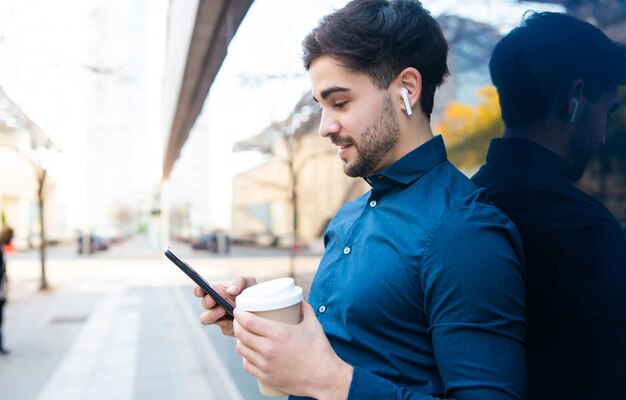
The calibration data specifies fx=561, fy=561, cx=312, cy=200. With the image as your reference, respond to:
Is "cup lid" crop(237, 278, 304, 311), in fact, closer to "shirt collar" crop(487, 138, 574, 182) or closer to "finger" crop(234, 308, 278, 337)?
"finger" crop(234, 308, 278, 337)

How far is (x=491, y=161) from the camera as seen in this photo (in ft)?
4.84

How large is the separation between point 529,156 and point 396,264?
1.67 feet

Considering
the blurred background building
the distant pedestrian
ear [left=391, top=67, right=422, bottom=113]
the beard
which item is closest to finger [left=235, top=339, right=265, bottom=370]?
the beard

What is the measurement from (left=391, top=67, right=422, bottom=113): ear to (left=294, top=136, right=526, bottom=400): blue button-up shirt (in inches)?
3.7

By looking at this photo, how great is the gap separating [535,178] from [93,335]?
7.52 meters

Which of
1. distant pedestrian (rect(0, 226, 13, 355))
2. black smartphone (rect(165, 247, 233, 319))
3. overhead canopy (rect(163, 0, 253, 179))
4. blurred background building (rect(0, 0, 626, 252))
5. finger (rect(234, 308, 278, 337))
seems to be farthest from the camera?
distant pedestrian (rect(0, 226, 13, 355))

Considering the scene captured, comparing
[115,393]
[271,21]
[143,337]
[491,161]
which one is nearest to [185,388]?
[115,393]

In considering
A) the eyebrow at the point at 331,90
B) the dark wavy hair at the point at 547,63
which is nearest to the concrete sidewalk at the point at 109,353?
the dark wavy hair at the point at 547,63

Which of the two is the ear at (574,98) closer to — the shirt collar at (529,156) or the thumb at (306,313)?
the shirt collar at (529,156)

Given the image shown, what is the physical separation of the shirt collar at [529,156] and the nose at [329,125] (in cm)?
48

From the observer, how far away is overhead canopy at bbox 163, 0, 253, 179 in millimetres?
4980

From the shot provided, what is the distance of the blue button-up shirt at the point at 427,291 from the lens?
861 millimetres

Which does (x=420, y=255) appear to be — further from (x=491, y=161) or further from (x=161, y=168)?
(x=161, y=168)

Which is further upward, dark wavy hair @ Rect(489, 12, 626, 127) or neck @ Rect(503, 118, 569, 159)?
dark wavy hair @ Rect(489, 12, 626, 127)
